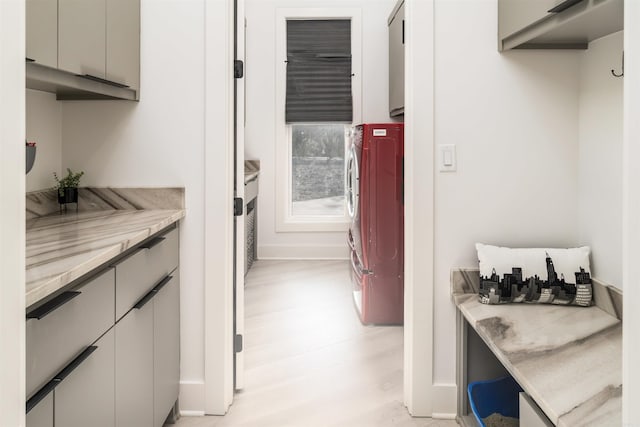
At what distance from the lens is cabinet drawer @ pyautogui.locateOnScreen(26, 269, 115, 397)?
109 cm

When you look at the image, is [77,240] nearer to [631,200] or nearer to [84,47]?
[84,47]

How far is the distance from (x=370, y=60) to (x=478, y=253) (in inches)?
137

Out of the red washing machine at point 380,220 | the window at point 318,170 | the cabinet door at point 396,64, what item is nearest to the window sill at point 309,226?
the window at point 318,170

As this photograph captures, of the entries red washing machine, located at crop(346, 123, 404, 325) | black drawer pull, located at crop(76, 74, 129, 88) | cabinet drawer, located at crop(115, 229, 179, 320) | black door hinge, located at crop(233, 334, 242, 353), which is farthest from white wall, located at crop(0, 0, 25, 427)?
red washing machine, located at crop(346, 123, 404, 325)

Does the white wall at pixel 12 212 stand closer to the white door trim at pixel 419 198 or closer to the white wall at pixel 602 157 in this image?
the white door trim at pixel 419 198

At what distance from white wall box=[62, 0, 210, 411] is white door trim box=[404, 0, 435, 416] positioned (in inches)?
30.6

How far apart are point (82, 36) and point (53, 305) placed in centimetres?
105

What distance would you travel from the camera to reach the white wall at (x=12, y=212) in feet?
1.85

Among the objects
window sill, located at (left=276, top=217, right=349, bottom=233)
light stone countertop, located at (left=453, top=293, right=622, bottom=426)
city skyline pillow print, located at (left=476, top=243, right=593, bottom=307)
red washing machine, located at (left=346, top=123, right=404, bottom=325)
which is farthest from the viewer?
window sill, located at (left=276, top=217, right=349, bottom=233)

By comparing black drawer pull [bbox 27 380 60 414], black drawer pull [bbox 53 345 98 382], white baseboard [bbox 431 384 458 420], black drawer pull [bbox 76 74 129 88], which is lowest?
white baseboard [bbox 431 384 458 420]

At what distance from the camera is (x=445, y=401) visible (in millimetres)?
2348

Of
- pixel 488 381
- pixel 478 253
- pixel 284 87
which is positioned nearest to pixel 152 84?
pixel 478 253

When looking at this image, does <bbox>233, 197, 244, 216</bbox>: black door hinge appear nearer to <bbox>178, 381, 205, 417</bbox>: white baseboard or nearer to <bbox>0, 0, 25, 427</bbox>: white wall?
<bbox>178, 381, 205, 417</bbox>: white baseboard

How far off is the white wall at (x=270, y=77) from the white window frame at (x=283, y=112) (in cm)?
4
